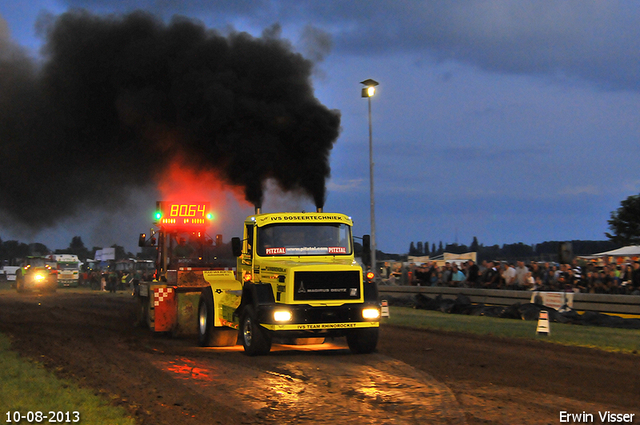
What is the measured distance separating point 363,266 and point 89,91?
20.0 m

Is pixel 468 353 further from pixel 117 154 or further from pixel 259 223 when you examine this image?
pixel 117 154

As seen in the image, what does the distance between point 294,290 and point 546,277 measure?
479 inches

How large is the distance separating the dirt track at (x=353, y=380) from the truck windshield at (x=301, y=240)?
71.4 inches

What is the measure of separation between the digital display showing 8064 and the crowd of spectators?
9.74 metres

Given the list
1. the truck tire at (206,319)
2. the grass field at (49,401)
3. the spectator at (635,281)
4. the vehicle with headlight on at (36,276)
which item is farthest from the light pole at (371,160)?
the vehicle with headlight on at (36,276)

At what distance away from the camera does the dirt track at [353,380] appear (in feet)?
21.8

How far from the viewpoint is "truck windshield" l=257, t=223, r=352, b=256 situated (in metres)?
11.5

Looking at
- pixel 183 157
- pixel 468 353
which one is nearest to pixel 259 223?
pixel 468 353

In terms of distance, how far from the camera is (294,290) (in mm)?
10508

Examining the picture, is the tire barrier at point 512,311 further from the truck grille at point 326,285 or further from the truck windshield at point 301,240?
the truck grille at point 326,285

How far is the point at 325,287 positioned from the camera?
1072cm

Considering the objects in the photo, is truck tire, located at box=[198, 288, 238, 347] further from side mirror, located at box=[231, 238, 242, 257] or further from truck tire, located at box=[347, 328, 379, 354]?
truck tire, located at box=[347, 328, 379, 354]

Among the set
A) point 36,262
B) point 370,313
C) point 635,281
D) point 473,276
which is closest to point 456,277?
point 473,276

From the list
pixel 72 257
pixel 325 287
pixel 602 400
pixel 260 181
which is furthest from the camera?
pixel 72 257
